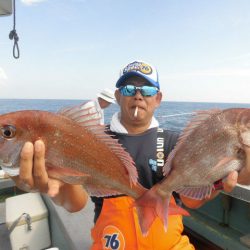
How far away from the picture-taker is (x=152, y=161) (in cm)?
276

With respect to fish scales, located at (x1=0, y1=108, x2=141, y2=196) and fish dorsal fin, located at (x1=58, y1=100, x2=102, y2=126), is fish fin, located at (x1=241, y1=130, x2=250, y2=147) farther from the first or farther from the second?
fish dorsal fin, located at (x1=58, y1=100, x2=102, y2=126)

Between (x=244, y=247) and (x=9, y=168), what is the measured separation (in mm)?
3590

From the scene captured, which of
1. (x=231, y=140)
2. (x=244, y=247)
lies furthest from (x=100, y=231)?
(x=244, y=247)

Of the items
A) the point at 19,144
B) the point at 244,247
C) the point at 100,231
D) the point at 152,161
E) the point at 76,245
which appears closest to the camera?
the point at 19,144

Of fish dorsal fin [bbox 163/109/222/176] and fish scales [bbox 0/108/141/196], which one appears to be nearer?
fish scales [bbox 0/108/141/196]

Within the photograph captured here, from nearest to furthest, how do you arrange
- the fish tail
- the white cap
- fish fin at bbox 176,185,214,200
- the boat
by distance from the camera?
the fish tail < fish fin at bbox 176,185,214,200 < the boat < the white cap

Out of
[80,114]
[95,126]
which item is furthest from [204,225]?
[80,114]

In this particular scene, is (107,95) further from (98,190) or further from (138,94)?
(98,190)

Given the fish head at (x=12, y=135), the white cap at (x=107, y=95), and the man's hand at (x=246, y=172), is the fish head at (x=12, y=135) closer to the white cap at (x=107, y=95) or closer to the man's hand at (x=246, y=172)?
the man's hand at (x=246, y=172)

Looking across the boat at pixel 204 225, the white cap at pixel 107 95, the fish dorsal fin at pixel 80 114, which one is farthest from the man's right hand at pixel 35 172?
the white cap at pixel 107 95

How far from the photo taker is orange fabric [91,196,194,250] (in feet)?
7.63

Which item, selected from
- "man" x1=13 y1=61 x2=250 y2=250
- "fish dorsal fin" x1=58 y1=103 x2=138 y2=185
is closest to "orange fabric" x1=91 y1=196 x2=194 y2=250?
"man" x1=13 y1=61 x2=250 y2=250

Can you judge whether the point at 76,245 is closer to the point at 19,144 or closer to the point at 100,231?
the point at 100,231

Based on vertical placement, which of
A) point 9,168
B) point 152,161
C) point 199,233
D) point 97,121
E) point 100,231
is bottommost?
point 199,233
